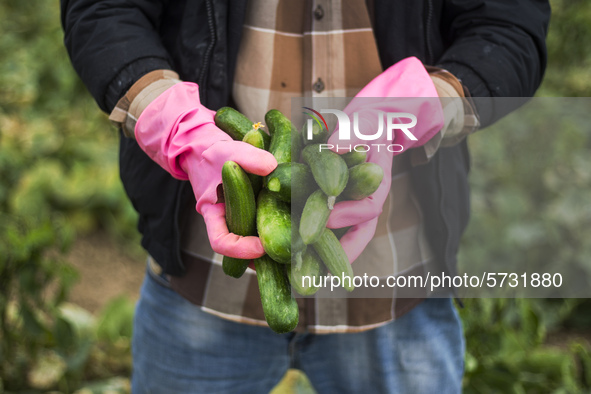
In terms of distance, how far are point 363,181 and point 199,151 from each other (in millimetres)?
339

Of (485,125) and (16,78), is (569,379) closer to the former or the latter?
(485,125)

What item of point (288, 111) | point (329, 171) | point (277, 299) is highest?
point (329, 171)

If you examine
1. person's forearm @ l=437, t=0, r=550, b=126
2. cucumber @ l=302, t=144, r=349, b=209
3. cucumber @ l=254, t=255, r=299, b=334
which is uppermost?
person's forearm @ l=437, t=0, r=550, b=126

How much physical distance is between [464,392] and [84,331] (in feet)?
5.94

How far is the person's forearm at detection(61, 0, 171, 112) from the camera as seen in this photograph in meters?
1.29

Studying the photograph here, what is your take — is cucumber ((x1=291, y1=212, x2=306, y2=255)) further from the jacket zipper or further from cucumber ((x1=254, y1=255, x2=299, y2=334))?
the jacket zipper

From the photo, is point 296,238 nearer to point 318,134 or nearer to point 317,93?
point 318,134

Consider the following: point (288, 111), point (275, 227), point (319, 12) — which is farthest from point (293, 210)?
point (319, 12)

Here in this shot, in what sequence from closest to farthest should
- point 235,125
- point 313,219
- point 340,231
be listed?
1. point 313,219
2. point 340,231
3. point 235,125

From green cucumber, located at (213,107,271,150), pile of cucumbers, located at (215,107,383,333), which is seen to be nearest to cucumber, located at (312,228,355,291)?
pile of cucumbers, located at (215,107,383,333)

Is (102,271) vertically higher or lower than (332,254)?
lower

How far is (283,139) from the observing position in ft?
3.57

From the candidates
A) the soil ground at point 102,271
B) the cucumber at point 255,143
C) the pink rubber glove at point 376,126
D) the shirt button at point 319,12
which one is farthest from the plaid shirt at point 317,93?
the soil ground at point 102,271

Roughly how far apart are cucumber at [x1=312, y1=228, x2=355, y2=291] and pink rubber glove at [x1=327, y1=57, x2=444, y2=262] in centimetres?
3
